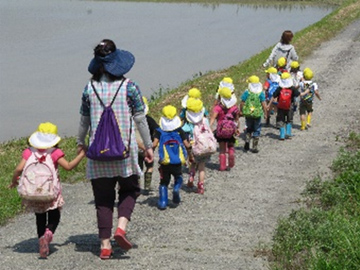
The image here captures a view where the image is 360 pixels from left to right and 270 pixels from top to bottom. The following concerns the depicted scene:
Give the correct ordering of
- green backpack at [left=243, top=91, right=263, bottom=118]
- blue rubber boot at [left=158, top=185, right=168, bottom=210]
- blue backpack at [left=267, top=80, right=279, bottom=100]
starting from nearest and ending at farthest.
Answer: blue rubber boot at [left=158, top=185, right=168, bottom=210], green backpack at [left=243, top=91, right=263, bottom=118], blue backpack at [left=267, top=80, right=279, bottom=100]

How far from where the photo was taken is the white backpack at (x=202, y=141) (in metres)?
9.84

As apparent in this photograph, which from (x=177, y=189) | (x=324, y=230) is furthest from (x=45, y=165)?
(x=324, y=230)

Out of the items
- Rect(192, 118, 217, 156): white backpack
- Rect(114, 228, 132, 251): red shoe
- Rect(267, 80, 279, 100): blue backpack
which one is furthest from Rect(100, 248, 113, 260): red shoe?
Rect(267, 80, 279, 100): blue backpack

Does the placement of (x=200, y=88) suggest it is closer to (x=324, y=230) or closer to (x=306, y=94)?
(x=306, y=94)

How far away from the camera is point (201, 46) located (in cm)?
3356

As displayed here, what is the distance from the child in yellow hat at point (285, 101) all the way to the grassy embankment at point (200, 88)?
3.37 meters

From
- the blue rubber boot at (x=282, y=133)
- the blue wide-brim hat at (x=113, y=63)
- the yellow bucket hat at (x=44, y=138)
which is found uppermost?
the blue wide-brim hat at (x=113, y=63)

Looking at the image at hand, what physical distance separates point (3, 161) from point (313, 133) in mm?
5714

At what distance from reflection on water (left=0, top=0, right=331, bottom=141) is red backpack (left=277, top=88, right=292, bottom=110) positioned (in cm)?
648

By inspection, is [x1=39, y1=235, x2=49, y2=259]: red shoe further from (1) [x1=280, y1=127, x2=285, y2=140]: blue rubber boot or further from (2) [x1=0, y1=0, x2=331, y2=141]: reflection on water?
(2) [x1=0, y1=0, x2=331, y2=141]: reflection on water

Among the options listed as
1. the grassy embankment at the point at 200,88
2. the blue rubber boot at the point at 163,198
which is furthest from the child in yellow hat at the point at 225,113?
the grassy embankment at the point at 200,88

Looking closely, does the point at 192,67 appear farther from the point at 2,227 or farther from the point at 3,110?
the point at 2,227

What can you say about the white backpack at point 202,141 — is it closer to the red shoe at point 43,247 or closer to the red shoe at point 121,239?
the red shoe at point 121,239

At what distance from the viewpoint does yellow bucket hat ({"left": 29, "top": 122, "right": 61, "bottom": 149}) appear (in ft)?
23.0
